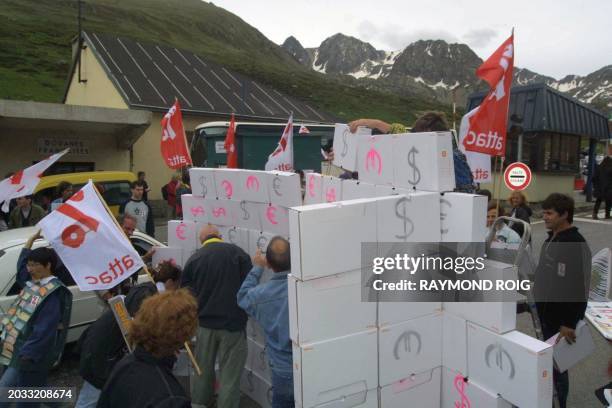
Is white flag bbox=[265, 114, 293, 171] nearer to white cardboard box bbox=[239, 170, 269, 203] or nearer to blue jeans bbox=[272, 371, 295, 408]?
white cardboard box bbox=[239, 170, 269, 203]

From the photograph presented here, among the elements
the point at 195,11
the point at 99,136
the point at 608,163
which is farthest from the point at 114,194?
the point at 195,11

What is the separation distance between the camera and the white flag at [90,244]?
3.84 m

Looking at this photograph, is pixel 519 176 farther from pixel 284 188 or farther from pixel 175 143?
pixel 175 143

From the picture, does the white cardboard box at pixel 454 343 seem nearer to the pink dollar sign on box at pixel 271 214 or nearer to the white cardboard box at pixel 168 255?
the pink dollar sign on box at pixel 271 214

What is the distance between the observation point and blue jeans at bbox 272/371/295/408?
136 inches

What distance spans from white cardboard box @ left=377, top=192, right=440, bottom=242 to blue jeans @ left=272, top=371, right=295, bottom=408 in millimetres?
1231

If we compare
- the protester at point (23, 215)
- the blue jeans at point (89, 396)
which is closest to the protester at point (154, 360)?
the blue jeans at point (89, 396)

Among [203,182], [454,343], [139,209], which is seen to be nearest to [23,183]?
[203,182]

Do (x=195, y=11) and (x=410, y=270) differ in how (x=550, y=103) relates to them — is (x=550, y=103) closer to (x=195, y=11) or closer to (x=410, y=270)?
(x=410, y=270)

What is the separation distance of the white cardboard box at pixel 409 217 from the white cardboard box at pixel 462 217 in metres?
0.05

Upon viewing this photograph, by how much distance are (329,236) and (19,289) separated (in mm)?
3894

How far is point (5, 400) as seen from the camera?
3715 mm

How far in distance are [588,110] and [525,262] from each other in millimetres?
18409

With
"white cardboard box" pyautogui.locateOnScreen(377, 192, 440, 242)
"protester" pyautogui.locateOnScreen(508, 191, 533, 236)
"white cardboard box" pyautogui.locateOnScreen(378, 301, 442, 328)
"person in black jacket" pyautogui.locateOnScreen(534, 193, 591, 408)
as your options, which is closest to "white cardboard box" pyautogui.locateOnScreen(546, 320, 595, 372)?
"person in black jacket" pyautogui.locateOnScreen(534, 193, 591, 408)
